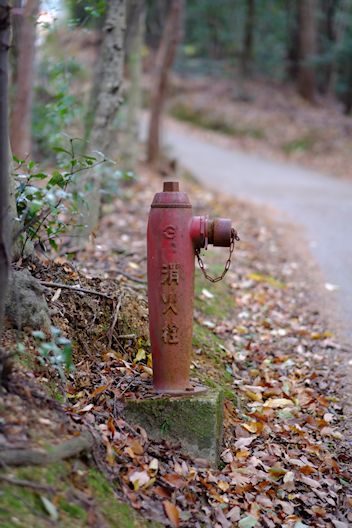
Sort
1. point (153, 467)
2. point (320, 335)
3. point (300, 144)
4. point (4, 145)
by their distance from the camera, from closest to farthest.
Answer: point (4, 145) < point (153, 467) < point (320, 335) < point (300, 144)

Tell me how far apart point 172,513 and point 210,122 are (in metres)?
28.5

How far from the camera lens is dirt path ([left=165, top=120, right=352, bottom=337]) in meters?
9.31

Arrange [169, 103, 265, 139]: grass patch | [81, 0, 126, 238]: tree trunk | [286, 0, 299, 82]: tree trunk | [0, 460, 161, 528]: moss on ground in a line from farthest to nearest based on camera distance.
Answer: [286, 0, 299, 82]: tree trunk
[169, 103, 265, 139]: grass patch
[81, 0, 126, 238]: tree trunk
[0, 460, 161, 528]: moss on ground

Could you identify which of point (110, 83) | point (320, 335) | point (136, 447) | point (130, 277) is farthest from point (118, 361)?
point (110, 83)

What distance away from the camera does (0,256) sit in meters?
2.92

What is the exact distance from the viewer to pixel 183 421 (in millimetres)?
3805

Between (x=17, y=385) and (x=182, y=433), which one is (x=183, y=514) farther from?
(x=17, y=385)

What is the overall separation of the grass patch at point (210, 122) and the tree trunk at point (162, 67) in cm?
1238

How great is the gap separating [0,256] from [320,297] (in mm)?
5662

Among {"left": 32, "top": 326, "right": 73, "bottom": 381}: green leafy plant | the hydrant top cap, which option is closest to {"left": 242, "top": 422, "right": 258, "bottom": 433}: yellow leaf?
{"left": 32, "top": 326, "right": 73, "bottom": 381}: green leafy plant

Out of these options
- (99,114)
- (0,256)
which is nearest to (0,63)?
(0,256)

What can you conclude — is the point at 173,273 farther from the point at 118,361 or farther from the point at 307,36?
the point at 307,36

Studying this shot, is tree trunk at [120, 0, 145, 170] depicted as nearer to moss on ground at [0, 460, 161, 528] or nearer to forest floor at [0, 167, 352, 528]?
forest floor at [0, 167, 352, 528]

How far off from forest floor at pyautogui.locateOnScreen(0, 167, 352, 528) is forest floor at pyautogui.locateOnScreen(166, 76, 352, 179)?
15.1 metres
